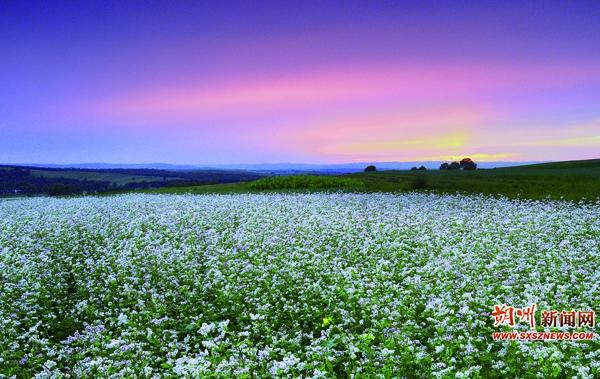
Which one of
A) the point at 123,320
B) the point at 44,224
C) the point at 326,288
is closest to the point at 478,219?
the point at 326,288

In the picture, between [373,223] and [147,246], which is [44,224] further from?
[373,223]

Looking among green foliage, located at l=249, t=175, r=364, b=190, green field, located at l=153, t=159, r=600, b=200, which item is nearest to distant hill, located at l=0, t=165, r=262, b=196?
green foliage, located at l=249, t=175, r=364, b=190

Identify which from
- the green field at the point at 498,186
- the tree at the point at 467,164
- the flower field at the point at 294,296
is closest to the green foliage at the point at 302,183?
the green field at the point at 498,186

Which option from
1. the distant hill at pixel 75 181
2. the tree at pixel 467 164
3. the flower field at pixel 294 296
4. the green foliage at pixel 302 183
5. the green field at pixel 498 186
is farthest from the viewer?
the tree at pixel 467 164

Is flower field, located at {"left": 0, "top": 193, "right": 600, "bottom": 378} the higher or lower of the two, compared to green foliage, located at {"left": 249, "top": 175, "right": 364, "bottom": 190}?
lower

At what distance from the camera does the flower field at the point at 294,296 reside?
25.6ft

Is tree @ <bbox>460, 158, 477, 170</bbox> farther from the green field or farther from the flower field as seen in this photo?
the flower field

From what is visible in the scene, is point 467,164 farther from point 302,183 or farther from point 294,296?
point 294,296

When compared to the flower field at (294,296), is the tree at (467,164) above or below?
above

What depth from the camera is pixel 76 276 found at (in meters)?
14.0

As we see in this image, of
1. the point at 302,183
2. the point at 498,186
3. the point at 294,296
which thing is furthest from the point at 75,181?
the point at 294,296

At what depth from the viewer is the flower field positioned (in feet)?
25.6

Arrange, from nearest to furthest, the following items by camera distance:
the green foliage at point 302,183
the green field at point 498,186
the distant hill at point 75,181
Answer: the green field at point 498,186 < the green foliage at point 302,183 < the distant hill at point 75,181

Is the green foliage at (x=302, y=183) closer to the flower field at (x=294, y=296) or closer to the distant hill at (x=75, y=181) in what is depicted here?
the distant hill at (x=75, y=181)
